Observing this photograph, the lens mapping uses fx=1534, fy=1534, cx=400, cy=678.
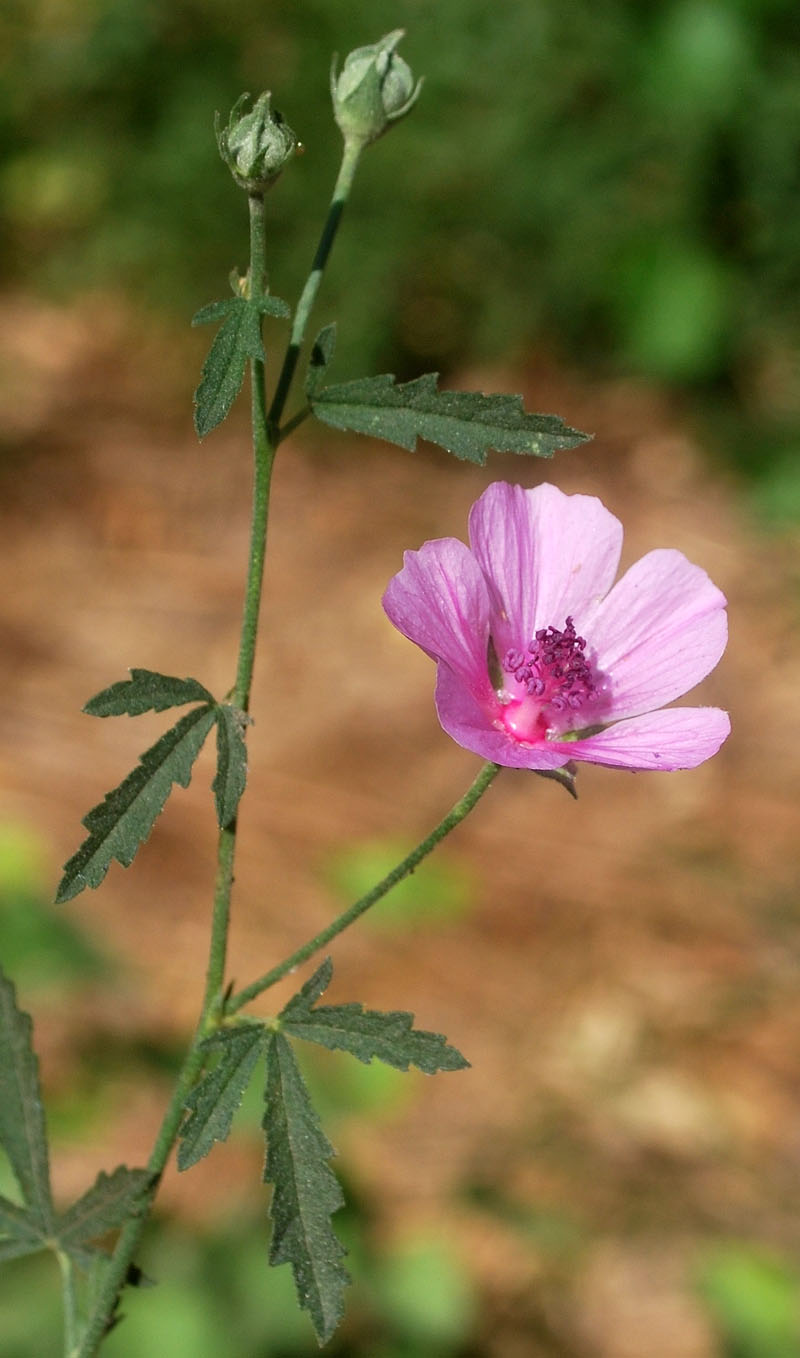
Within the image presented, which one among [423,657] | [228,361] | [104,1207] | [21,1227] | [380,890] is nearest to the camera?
[228,361]

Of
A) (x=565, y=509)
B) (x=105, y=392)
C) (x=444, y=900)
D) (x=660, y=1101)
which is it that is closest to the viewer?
(x=565, y=509)

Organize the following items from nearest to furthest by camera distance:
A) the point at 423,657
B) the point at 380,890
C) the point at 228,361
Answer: the point at 228,361 < the point at 380,890 < the point at 423,657

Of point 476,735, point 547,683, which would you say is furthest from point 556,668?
point 476,735

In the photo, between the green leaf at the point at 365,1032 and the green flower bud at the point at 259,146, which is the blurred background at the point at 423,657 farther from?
the green flower bud at the point at 259,146

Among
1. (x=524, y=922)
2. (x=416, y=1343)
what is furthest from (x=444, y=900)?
(x=416, y=1343)

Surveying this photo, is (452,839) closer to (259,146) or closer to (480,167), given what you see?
(480,167)

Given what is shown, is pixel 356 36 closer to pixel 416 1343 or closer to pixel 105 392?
pixel 105 392

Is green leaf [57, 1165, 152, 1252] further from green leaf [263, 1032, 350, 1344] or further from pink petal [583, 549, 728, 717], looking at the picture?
pink petal [583, 549, 728, 717]
